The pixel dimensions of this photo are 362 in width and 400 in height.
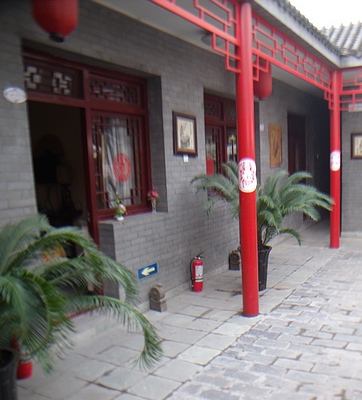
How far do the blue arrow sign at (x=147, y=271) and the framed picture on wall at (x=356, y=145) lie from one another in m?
6.17

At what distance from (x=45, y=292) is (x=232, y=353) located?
2.09 meters

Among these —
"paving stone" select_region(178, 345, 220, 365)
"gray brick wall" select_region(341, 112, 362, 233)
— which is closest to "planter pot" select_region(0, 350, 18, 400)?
"paving stone" select_region(178, 345, 220, 365)

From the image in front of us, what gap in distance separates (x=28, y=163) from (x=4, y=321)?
1.69 m

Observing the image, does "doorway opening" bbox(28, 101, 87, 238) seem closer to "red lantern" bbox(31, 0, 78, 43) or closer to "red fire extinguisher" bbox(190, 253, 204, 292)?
"red fire extinguisher" bbox(190, 253, 204, 292)

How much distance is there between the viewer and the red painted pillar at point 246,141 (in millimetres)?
4430

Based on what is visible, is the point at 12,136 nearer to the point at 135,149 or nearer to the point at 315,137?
the point at 135,149

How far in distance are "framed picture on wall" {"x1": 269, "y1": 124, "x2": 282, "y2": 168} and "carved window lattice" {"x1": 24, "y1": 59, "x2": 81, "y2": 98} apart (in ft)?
16.0

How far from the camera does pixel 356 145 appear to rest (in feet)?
30.6

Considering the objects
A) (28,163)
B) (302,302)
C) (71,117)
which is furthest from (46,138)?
(302,302)

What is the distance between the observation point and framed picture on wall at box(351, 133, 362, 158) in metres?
9.27

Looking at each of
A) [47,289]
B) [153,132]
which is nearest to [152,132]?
[153,132]

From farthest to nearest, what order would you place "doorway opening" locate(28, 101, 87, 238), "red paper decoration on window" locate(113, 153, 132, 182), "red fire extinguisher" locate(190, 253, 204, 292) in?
"doorway opening" locate(28, 101, 87, 238)
"red fire extinguisher" locate(190, 253, 204, 292)
"red paper decoration on window" locate(113, 153, 132, 182)

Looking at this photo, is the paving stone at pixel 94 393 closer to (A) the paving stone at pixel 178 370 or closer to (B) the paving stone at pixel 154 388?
(B) the paving stone at pixel 154 388

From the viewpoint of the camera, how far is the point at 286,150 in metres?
9.29
